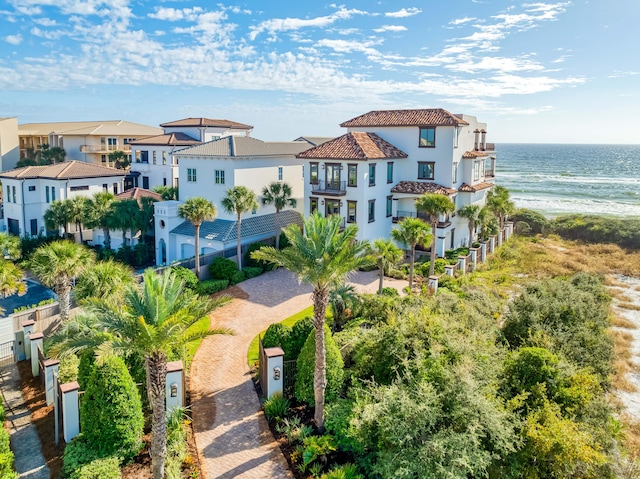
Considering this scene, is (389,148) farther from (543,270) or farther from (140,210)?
(140,210)

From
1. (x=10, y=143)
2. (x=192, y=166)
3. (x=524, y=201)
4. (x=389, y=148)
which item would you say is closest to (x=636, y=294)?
(x=389, y=148)

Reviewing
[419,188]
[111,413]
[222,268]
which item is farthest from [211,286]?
[419,188]

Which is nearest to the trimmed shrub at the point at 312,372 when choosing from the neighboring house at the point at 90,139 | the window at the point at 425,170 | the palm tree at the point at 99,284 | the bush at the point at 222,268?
the palm tree at the point at 99,284

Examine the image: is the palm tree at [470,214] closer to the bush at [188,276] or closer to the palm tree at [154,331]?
the bush at [188,276]

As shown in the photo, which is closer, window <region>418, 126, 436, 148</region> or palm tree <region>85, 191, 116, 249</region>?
palm tree <region>85, 191, 116, 249</region>

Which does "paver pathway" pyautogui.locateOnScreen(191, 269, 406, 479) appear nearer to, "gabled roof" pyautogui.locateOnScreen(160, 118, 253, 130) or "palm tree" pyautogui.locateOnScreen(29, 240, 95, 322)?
"palm tree" pyautogui.locateOnScreen(29, 240, 95, 322)

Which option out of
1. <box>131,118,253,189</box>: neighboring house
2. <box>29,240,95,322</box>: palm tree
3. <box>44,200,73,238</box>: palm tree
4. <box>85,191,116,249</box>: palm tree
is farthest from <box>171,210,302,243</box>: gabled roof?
<box>131,118,253,189</box>: neighboring house
